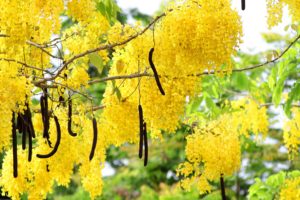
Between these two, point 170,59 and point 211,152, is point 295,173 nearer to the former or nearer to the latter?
point 211,152

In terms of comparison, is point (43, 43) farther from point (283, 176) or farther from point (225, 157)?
point (283, 176)

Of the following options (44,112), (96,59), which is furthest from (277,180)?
(44,112)

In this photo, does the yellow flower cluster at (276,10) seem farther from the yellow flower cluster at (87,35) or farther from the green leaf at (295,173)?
the green leaf at (295,173)

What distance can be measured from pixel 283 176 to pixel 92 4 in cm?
351

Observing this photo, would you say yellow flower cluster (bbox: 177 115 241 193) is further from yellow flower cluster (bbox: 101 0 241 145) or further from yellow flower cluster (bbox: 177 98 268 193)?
yellow flower cluster (bbox: 101 0 241 145)

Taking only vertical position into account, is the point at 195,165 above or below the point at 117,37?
below

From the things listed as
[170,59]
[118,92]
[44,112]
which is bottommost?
[44,112]

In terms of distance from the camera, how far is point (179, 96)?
184 inches

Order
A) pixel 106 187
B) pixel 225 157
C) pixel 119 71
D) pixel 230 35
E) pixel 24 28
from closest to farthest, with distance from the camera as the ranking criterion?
pixel 24 28, pixel 230 35, pixel 119 71, pixel 225 157, pixel 106 187

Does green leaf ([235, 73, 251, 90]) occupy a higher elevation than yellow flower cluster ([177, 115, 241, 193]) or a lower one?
higher

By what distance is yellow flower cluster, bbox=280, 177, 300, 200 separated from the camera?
711cm

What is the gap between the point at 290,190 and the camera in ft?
23.4

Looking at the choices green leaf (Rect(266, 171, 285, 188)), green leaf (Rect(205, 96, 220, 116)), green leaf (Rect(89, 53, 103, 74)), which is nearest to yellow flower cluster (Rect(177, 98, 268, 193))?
green leaf (Rect(205, 96, 220, 116))

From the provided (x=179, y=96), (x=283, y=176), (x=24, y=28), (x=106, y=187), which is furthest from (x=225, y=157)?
(x=106, y=187)
